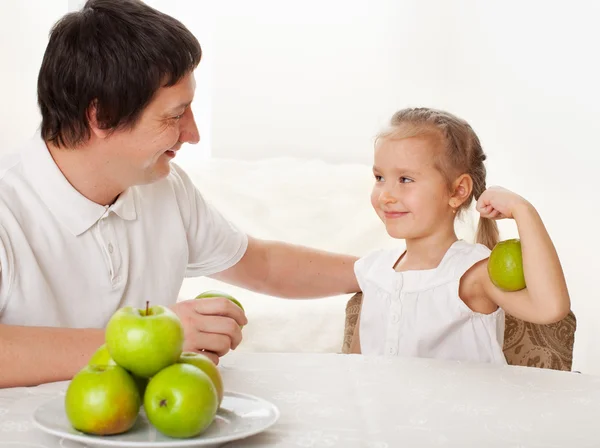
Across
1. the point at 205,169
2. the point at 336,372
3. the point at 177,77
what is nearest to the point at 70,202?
the point at 177,77

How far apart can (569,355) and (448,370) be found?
575 millimetres

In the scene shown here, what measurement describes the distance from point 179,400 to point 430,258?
1106mm

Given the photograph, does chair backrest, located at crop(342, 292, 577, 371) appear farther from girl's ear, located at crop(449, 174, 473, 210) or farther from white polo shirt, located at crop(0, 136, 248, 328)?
white polo shirt, located at crop(0, 136, 248, 328)

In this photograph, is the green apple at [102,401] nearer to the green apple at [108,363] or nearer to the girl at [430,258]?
the green apple at [108,363]

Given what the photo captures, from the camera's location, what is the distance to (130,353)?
988mm

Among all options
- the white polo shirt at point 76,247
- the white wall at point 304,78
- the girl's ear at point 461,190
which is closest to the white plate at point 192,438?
the white polo shirt at point 76,247

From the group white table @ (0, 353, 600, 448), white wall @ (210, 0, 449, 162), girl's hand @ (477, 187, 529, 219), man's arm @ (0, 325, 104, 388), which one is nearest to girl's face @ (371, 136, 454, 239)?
girl's hand @ (477, 187, 529, 219)

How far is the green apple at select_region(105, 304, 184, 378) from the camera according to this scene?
3.24 feet

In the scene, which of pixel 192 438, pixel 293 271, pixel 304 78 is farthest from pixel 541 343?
pixel 304 78

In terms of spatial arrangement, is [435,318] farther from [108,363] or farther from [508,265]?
[108,363]

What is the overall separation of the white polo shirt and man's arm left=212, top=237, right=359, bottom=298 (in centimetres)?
23

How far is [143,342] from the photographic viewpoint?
985mm

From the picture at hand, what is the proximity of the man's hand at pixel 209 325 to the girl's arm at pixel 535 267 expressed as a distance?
57 cm

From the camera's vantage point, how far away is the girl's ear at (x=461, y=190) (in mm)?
1963
